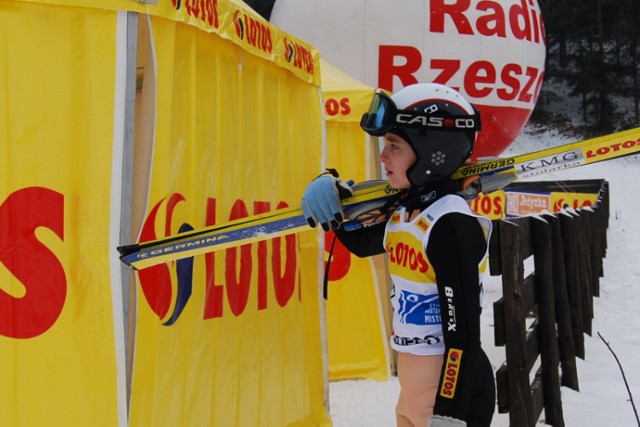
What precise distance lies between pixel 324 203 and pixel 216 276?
0.96 meters

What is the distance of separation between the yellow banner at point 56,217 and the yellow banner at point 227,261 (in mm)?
232

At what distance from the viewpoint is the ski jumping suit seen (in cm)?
Answer: 247

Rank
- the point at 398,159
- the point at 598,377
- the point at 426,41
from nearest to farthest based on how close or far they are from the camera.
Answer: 1. the point at 398,159
2. the point at 598,377
3. the point at 426,41

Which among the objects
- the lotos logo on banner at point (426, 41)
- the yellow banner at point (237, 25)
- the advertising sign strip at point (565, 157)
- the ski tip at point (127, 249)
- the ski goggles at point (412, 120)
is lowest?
the ski tip at point (127, 249)

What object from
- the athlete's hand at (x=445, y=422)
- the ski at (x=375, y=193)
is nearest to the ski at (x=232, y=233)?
the ski at (x=375, y=193)

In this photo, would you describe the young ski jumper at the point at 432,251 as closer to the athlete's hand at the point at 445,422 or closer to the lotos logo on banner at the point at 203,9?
the athlete's hand at the point at 445,422

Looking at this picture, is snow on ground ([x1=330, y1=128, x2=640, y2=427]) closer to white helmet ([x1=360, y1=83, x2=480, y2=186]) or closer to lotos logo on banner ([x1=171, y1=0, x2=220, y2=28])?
white helmet ([x1=360, y1=83, x2=480, y2=186])

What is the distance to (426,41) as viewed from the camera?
30.2 feet

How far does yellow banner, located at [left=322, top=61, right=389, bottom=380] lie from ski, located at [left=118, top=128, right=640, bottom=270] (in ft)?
10.6

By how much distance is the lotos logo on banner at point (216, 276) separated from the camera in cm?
309

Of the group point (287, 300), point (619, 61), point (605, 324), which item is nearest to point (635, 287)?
point (605, 324)

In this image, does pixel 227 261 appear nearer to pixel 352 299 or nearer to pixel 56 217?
pixel 56 217

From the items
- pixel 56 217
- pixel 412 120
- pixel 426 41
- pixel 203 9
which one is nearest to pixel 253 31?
pixel 203 9

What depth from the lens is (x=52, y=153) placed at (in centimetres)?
270
